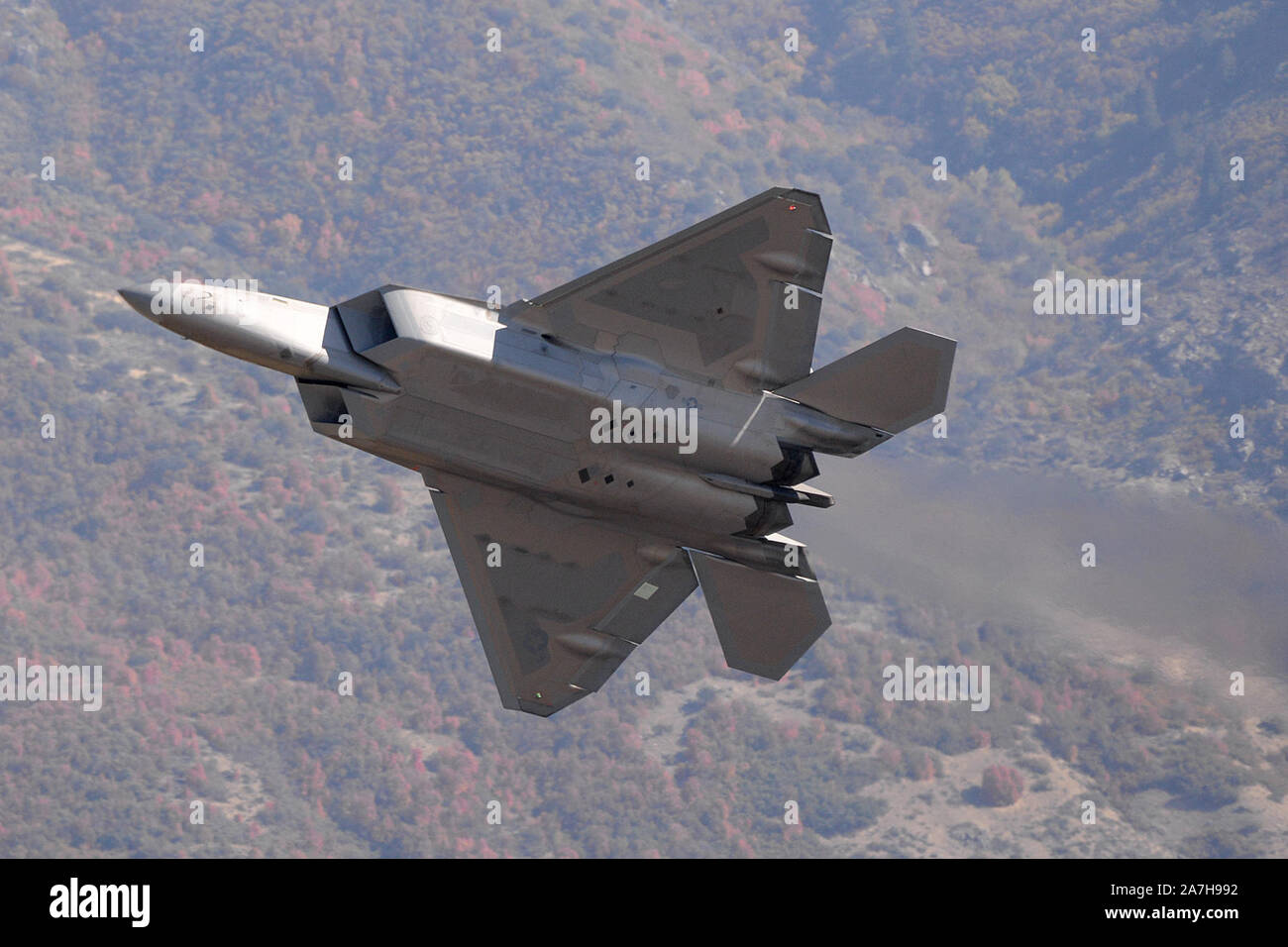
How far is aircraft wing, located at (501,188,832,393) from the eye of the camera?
116 feet

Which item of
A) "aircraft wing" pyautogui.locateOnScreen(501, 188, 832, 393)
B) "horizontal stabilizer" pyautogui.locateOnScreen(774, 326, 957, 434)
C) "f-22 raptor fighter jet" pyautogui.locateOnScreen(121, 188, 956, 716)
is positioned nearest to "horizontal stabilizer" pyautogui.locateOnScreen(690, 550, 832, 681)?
"f-22 raptor fighter jet" pyautogui.locateOnScreen(121, 188, 956, 716)

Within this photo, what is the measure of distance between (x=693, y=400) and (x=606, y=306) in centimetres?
260

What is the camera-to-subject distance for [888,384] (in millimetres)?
35094

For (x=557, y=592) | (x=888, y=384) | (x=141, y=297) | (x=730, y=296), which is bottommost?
(x=557, y=592)

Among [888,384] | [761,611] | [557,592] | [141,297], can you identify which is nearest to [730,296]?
[888,384]

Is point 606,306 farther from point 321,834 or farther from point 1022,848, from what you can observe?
point 321,834

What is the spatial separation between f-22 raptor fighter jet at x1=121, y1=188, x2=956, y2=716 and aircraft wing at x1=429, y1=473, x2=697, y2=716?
4cm

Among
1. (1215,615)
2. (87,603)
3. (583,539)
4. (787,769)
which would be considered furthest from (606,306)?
(87,603)

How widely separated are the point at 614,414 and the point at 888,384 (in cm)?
552

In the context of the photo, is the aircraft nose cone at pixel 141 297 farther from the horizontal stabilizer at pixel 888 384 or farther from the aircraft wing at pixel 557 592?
the horizontal stabilizer at pixel 888 384

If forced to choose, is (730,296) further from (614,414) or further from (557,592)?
(557,592)

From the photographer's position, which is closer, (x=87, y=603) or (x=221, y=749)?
(x=221, y=749)

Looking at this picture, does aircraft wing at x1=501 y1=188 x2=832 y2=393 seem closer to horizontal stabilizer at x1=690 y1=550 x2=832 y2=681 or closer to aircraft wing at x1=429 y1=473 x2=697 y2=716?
horizontal stabilizer at x1=690 y1=550 x2=832 y2=681

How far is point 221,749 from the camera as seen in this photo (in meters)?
182
